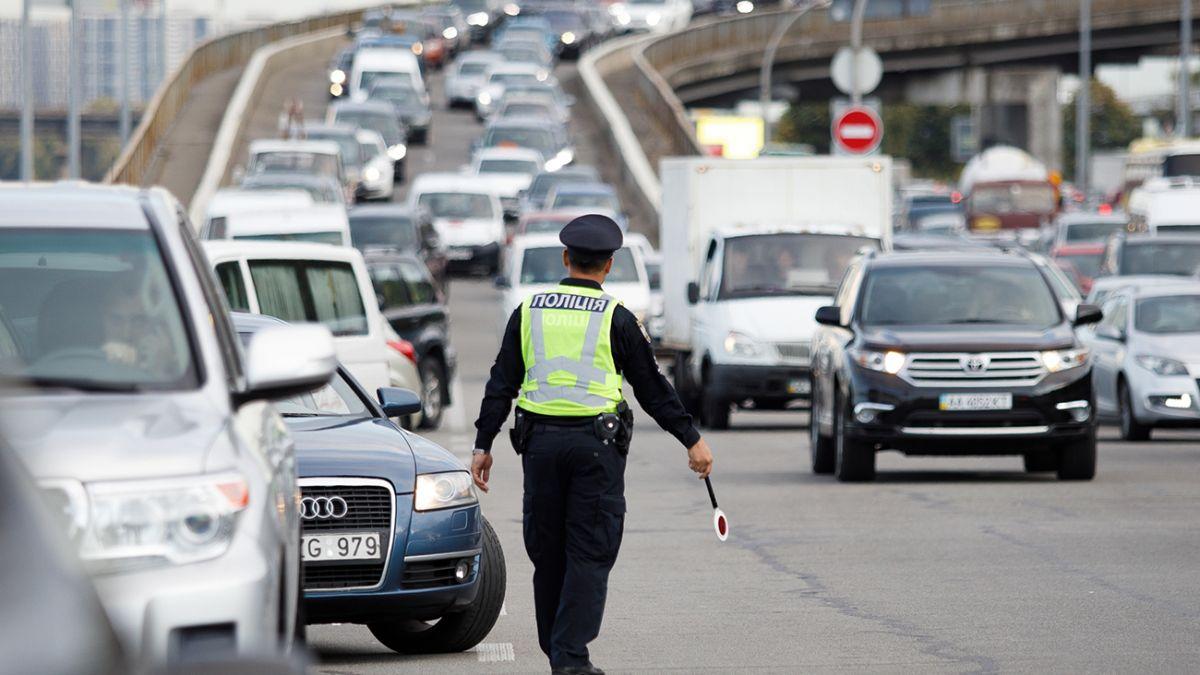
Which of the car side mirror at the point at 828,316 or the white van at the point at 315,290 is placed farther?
the white van at the point at 315,290

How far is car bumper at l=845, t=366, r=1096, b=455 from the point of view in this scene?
60.3ft

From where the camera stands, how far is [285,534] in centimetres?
641

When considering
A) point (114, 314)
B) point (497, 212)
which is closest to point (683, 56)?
point (497, 212)

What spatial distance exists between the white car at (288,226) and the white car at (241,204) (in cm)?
Answer: 20

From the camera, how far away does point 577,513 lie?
8953 mm

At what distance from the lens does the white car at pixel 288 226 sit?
86.5 ft

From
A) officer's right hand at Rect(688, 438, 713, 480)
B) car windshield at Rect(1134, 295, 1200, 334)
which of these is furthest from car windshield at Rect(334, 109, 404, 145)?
officer's right hand at Rect(688, 438, 713, 480)

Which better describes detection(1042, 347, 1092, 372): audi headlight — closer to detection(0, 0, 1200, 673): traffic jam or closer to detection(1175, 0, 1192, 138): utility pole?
detection(0, 0, 1200, 673): traffic jam

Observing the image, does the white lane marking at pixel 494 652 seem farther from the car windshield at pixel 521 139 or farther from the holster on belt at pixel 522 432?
the car windshield at pixel 521 139

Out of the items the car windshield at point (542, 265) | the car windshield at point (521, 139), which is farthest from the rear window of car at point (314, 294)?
the car windshield at point (521, 139)

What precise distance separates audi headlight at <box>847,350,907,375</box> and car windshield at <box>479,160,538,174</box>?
133 feet

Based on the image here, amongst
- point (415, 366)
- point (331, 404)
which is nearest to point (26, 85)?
point (415, 366)

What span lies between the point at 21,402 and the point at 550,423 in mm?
3183

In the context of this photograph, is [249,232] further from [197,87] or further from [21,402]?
→ [197,87]
